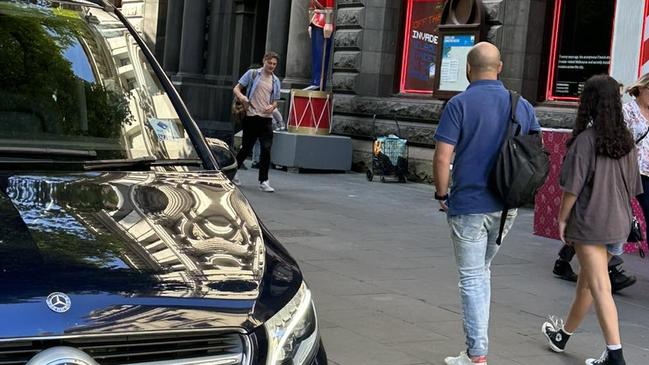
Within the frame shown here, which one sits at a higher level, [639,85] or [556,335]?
[639,85]

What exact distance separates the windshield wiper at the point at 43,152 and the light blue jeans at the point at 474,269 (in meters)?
2.05

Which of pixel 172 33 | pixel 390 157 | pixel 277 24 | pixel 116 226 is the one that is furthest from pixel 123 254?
pixel 172 33

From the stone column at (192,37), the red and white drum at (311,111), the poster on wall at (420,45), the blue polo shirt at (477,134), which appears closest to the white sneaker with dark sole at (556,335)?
the blue polo shirt at (477,134)

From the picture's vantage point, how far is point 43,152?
362cm

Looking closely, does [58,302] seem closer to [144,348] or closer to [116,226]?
[144,348]

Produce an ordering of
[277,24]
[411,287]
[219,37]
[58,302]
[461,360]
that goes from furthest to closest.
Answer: [219,37] < [277,24] < [411,287] < [461,360] < [58,302]

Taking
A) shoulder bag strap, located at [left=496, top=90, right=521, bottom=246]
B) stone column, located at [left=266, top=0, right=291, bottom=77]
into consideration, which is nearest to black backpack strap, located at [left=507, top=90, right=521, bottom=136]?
shoulder bag strap, located at [left=496, top=90, right=521, bottom=246]

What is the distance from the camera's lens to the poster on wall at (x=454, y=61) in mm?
13836

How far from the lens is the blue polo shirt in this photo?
4844 mm


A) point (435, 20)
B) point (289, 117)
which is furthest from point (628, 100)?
point (289, 117)

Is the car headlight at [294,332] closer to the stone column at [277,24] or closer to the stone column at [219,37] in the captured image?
the stone column at [277,24]

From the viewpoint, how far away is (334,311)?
244 inches

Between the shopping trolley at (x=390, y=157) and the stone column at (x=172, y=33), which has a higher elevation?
the stone column at (x=172, y=33)

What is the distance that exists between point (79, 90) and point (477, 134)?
2041mm
